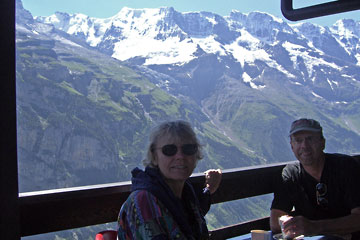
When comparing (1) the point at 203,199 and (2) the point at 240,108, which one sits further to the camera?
(2) the point at 240,108

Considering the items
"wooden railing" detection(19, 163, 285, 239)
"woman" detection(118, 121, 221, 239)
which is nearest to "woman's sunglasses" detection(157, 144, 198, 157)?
"woman" detection(118, 121, 221, 239)

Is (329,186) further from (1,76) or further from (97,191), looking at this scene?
(1,76)

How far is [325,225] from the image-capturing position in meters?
2.93

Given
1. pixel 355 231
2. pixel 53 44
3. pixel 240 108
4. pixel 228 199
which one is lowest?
pixel 355 231

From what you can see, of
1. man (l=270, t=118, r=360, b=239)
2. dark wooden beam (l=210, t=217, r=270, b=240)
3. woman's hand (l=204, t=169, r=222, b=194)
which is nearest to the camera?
woman's hand (l=204, t=169, r=222, b=194)

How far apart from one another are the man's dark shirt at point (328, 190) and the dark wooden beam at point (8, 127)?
6.46 feet

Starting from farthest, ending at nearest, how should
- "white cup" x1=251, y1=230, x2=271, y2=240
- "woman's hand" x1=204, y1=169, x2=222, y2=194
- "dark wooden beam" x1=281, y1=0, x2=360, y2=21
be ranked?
1. "woman's hand" x1=204, y1=169, x2=222, y2=194
2. "white cup" x1=251, y1=230, x2=271, y2=240
3. "dark wooden beam" x1=281, y1=0, x2=360, y2=21

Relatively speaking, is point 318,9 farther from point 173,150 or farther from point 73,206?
point 73,206

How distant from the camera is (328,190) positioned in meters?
3.15

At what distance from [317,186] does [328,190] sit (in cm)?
9

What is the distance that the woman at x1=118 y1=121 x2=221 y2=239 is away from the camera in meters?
2.01

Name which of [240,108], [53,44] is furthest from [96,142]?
[240,108]

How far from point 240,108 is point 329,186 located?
611ft

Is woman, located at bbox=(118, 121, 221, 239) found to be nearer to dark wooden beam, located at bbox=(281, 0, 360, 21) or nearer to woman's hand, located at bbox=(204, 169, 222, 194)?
woman's hand, located at bbox=(204, 169, 222, 194)
